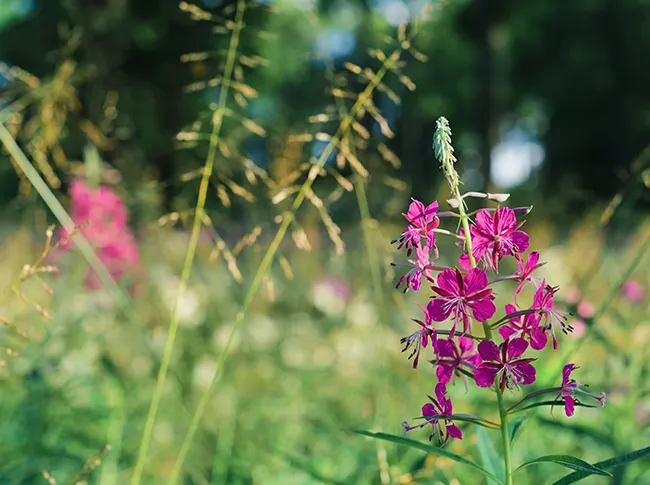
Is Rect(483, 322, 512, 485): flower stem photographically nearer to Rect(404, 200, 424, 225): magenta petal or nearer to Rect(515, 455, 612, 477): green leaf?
Rect(515, 455, 612, 477): green leaf

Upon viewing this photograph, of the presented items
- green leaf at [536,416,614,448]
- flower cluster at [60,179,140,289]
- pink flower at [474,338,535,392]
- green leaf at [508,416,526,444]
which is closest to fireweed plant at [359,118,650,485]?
pink flower at [474,338,535,392]

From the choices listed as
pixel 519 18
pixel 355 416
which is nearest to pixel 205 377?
pixel 355 416

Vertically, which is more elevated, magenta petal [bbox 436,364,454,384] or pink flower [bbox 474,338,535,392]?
pink flower [bbox 474,338,535,392]

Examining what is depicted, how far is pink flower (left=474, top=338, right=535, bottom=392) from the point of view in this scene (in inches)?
30.7

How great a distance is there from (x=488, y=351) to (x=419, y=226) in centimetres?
15

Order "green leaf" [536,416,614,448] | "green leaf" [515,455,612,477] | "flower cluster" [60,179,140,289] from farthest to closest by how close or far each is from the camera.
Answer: "flower cluster" [60,179,140,289] → "green leaf" [536,416,614,448] → "green leaf" [515,455,612,477]

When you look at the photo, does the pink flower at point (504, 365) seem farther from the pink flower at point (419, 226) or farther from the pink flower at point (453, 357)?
the pink flower at point (419, 226)

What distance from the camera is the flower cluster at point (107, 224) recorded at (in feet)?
9.13

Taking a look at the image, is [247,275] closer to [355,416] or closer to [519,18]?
[355,416]

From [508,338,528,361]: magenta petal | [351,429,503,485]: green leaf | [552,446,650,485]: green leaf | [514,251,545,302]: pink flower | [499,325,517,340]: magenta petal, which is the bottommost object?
[351,429,503,485]: green leaf

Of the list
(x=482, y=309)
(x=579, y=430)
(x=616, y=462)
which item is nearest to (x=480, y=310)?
(x=482, y=309)

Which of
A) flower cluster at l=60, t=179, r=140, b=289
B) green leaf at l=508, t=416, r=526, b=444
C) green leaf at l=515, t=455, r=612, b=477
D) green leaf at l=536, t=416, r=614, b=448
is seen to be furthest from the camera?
flower cluster at l=60, t=179, r=140, b=289

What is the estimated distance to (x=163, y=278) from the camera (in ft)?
11.9

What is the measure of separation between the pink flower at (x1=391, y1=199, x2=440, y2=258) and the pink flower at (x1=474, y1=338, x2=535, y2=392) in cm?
12
